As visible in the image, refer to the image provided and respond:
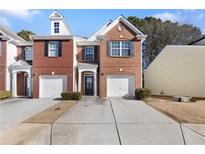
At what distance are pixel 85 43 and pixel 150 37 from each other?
13.9 meters

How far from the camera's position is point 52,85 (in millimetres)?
22641

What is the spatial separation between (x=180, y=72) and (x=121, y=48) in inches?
217

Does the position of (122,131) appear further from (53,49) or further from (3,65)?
(3,65)

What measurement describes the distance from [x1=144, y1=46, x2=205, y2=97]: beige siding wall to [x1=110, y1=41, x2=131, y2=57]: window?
12.2ft

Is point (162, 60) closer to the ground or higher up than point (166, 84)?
higher up

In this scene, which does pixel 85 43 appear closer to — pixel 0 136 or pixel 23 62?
pixel 23 62

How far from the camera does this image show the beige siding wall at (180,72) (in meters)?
22.6

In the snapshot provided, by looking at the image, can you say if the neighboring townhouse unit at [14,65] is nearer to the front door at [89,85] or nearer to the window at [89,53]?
the front door at [89,85]

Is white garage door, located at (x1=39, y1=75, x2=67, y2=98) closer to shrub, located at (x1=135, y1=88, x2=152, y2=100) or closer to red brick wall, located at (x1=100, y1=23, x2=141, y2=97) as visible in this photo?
red brick wall, located at (x1=100, y1=23, x2=141, y2=97)

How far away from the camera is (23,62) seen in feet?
78.0

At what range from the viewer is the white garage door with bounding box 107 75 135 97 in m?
22.8

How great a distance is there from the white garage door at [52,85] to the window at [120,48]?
15.0 feet
